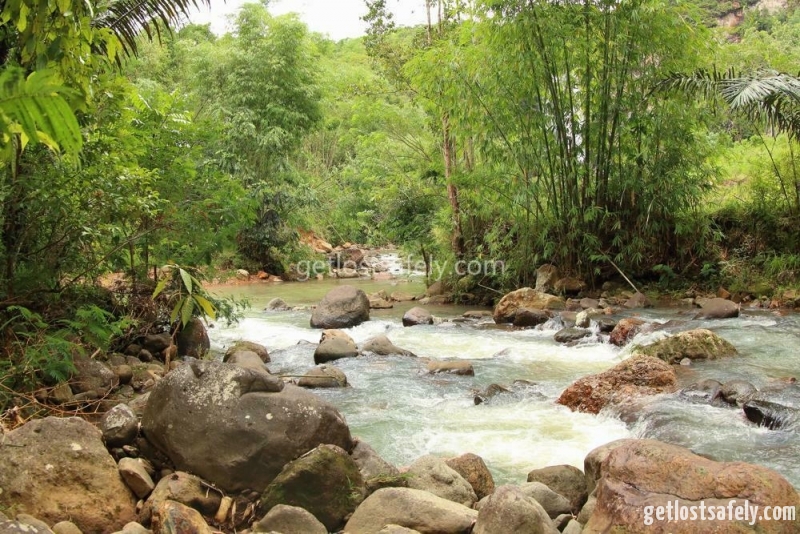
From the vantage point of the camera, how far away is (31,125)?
1.34 meters

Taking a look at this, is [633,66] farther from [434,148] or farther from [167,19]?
[167,19]

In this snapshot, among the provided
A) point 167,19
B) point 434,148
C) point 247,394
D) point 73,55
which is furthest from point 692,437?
point 434,148

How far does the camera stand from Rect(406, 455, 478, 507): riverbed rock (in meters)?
3.68

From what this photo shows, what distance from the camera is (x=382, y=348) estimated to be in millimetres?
8164

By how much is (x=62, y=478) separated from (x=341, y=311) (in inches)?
291

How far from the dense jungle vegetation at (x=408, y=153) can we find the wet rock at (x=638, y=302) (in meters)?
0.78

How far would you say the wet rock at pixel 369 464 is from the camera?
3.86m

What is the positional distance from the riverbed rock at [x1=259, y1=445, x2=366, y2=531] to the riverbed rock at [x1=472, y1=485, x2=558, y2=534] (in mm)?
727

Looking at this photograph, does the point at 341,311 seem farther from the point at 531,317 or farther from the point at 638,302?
the point at 638,302

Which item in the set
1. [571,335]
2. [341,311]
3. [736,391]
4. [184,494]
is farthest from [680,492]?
[341,311]

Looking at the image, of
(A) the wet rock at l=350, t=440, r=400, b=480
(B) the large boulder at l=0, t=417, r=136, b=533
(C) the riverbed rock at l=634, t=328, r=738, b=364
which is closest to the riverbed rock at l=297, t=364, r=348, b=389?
(A) the wet rock at l=350, t=440, r=400, b=480

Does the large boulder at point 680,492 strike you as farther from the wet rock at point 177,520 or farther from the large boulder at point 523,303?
the large boulder at point 523,303

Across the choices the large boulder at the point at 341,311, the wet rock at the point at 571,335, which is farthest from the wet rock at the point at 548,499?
the large boulder at the point at 341,311

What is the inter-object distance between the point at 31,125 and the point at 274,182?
18326mm
